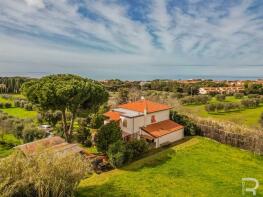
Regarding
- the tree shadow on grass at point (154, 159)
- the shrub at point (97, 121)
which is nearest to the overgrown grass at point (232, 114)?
the shrub at point (97, 121)

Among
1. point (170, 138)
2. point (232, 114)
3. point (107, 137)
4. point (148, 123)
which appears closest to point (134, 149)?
point (107, 137)

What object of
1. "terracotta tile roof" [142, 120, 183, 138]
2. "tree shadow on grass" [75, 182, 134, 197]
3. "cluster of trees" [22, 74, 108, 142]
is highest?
"cluster of trees" [22, 74, 108, 142]

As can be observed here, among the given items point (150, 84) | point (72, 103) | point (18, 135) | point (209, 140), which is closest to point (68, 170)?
point (72, 103)

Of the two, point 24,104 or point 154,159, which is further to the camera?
point 24,104

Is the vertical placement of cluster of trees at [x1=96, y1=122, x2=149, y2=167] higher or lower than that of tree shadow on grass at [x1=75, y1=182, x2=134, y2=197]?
higher

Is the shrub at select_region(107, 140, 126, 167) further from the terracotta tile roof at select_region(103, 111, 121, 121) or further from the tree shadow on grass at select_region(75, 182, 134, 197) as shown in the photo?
the terracotta tile roof at select_region(103, 111, 121, 121)

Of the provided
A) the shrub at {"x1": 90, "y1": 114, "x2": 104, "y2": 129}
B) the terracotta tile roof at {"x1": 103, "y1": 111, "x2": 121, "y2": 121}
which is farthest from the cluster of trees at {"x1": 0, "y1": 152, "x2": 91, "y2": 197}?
the shrub at {"x1": 90, "y1": 114, "x2": 104, "y2": 129}

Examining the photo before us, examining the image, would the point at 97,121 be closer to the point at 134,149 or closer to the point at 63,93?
the point at 134,149

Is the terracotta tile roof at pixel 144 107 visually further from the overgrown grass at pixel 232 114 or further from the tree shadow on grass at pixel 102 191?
the overgrown grass at pixel 232 114
